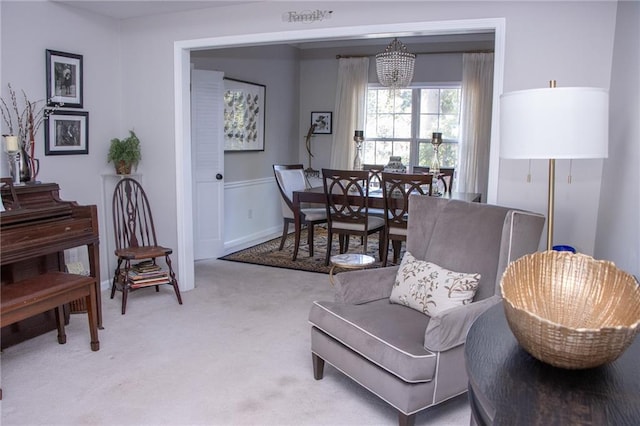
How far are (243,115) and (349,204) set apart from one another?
197 centimetres

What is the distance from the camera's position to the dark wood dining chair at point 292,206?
541 cm

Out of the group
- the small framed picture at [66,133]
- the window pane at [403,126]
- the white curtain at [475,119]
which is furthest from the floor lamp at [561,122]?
the window pane at [403,126]

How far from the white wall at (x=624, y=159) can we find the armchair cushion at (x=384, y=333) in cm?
99

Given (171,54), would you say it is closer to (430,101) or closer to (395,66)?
(395,66)

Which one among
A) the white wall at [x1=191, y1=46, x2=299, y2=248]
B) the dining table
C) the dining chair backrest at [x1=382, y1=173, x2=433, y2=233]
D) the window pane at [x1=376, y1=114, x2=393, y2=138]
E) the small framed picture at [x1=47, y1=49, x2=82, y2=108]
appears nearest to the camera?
the small framed picture at [x1=47, y1=49, x2=82, y2=108]

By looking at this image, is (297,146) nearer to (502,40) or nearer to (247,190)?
(247,190)

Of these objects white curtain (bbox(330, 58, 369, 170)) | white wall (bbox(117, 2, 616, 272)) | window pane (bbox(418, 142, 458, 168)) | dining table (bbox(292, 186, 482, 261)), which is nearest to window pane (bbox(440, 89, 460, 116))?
window pane (bbox(418, 142, 458, 168))

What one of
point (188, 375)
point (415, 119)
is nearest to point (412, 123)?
point (415, 119)

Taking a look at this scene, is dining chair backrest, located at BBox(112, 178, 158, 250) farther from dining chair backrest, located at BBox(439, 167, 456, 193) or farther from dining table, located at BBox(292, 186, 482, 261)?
dining chair backrest, located at BBox(439, 167, 456, 193)

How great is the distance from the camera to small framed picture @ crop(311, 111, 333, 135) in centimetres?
721

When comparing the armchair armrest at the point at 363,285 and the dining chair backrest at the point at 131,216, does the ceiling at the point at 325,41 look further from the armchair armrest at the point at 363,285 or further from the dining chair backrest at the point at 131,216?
the armchair armrest at the point at 363,285

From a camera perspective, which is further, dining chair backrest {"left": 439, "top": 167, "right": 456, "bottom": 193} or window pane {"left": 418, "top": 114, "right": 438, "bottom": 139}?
window pane {"left": 418, "top": 114, "right": 438, "bottom": 139}

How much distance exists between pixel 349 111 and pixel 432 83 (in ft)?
3.81

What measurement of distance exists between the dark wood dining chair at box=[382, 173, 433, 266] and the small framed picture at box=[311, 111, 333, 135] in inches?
99.9
